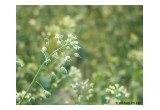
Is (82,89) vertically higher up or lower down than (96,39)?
lower down

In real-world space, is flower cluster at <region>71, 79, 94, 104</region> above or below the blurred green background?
below

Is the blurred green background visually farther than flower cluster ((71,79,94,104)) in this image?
Yes

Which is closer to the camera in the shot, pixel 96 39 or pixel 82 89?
pixel 82 89

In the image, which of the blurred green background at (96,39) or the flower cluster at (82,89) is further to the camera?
the blurred green background at (96,39)

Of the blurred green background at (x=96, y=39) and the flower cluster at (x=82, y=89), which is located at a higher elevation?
the blurred green background at (x=96, y=39)
